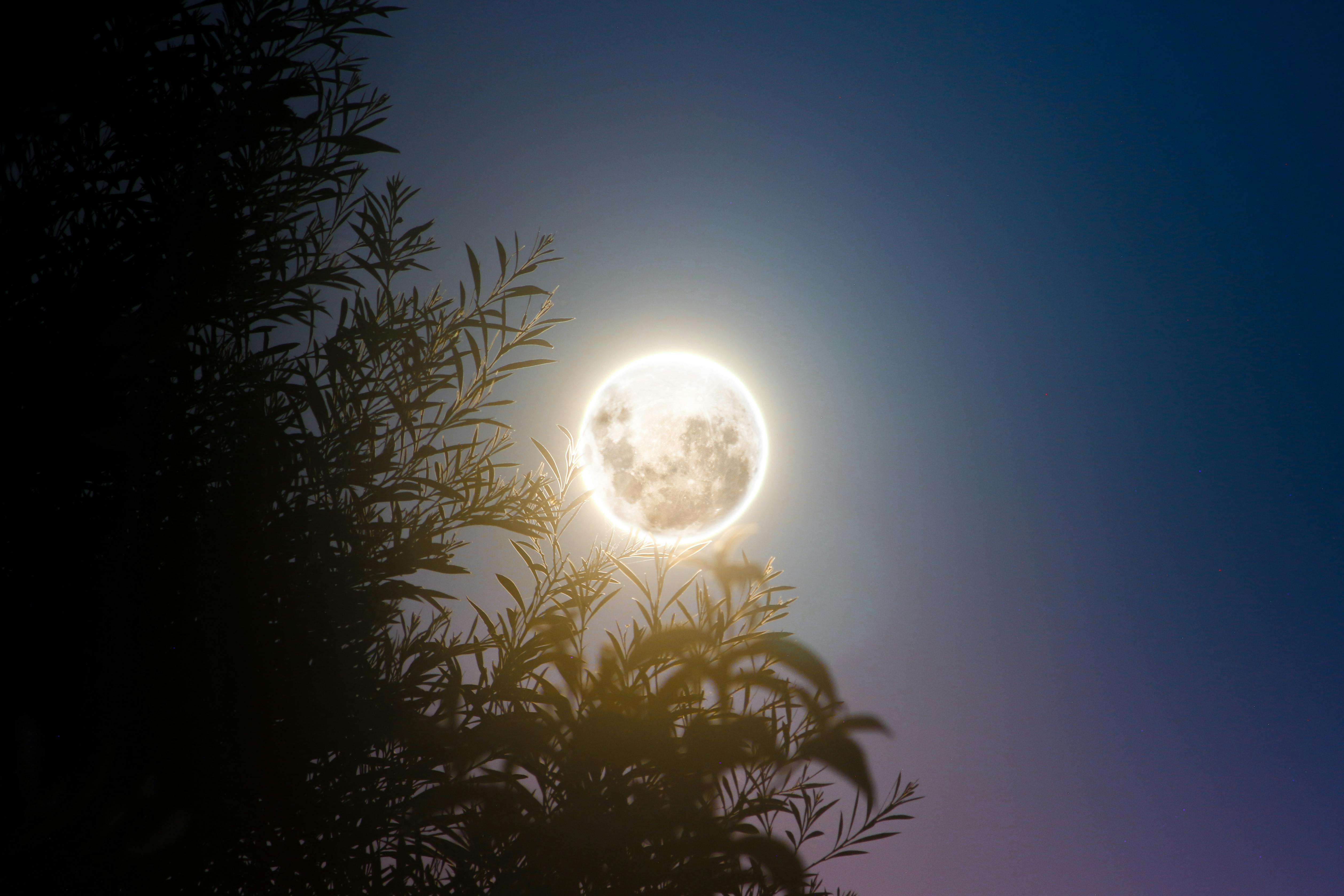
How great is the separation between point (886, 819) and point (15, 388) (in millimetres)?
3638

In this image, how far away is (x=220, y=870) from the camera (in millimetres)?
1861

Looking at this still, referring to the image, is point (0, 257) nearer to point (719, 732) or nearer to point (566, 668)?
point (566, 668)

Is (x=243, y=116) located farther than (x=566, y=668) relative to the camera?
No

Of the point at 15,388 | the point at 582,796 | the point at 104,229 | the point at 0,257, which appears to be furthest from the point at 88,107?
the point at 582,796

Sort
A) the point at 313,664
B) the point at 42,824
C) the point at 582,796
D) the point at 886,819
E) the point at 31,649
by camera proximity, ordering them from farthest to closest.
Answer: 1. the point at 886,819
2. the point at 582,796
3. the point at 313,664
4. the point at 31,649
5. the point at 42,824

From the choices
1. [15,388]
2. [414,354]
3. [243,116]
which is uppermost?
[243,116]

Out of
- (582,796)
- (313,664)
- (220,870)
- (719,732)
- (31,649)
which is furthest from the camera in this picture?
→ (719,732)

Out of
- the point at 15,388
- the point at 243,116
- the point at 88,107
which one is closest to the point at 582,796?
the point at 15,388

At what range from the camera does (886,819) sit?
3076 mm

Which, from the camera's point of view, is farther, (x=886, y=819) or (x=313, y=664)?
(x=886, y=819)

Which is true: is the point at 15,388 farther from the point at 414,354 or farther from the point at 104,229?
the point at 414,354

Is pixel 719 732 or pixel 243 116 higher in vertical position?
pixel 243 116

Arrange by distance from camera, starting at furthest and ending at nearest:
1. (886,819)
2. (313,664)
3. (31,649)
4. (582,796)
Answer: (886,819)
(582,796)
(313,664)
(31,649)

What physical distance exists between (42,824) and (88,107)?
2.13 m
